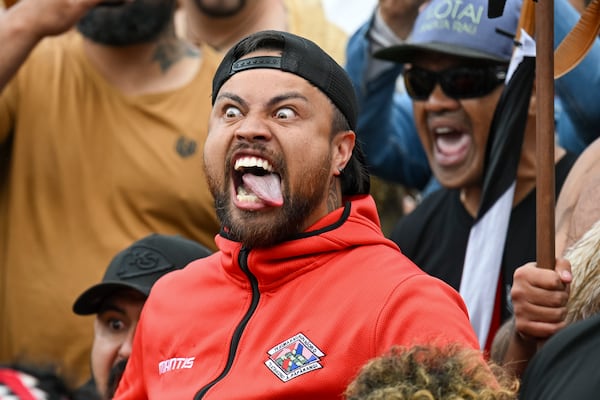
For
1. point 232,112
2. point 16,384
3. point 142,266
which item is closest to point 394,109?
point 142,266

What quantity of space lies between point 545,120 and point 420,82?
1.68 meters

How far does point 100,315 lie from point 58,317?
2.29ft

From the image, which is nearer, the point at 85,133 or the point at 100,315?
the point at 100,315

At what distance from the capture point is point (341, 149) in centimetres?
327

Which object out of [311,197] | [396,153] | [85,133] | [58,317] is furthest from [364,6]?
[311,197]

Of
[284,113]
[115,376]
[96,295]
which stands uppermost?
[284,113]

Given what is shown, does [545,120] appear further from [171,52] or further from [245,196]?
[171,52]

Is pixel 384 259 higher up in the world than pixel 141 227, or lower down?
higher up

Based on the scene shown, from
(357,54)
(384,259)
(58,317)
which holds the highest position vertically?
(384,259)

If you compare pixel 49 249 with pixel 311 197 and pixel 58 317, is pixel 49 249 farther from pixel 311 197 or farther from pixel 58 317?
pixel 311 197

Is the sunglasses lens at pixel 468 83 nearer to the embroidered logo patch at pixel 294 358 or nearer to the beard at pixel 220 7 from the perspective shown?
the beard at pixel 220 7

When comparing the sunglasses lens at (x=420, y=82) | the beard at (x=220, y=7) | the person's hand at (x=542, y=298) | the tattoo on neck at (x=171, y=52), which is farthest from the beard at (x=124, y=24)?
the person's hand at (x=542, y=298)

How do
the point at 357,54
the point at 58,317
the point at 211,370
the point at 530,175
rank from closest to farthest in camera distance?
the point at 211,370 → the point at 530,175 → the point at 58,317 → the point at 357,54

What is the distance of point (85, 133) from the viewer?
513 cm
